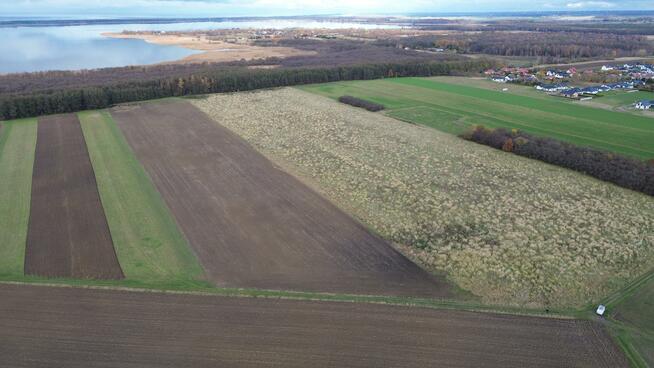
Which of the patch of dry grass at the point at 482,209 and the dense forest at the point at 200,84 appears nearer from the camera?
the patch of dry grass at the point at 482,209

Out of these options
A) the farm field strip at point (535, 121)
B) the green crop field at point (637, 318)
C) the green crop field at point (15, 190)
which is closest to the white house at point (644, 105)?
the farm field strip at point (535, 121)

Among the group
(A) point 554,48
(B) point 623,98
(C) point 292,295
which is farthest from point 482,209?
(A) point 554,48

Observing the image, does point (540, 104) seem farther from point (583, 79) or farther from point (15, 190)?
point (15, 190)

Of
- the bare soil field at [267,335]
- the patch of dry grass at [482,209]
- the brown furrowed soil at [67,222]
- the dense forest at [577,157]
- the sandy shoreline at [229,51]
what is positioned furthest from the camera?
the sandy shoreline at [229,51]

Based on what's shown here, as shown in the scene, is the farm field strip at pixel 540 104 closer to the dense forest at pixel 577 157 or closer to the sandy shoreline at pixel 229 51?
the dense forest at pixel 577 157

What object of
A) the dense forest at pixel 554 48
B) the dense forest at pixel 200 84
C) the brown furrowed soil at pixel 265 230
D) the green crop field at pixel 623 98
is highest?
the dense forest at pixel 554 48

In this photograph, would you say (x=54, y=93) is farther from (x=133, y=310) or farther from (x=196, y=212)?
(x=133, y=310)

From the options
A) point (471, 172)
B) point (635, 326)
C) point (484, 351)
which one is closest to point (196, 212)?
point (484, 351)

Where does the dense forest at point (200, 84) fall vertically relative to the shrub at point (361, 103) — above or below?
above

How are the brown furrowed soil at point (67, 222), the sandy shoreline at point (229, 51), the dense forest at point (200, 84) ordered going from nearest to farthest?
the brown furrowed soil at point (67, 222) → the dense forest at point (200, 84) → the sandy shoreline at point (229, 51)
